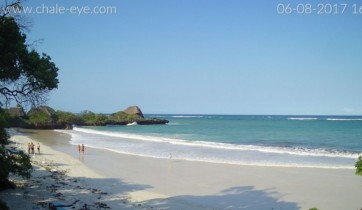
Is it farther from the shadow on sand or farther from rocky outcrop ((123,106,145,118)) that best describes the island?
the shadow on sand

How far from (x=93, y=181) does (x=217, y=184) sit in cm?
629

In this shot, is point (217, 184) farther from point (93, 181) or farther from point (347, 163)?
point (347, 163)

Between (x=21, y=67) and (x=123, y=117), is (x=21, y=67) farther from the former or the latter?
(x=123, y=117)

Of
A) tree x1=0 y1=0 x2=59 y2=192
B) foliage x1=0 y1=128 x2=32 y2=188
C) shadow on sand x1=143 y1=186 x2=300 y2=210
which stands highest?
tree x1=0 y1=0 x2=59 y2=192

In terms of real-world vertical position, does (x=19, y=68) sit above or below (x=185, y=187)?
Result: above

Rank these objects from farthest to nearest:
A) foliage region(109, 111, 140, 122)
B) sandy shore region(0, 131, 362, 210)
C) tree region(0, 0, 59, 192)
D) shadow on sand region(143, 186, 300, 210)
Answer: foliage region(109, 111, 140, 122), sandy shore region(0, 131, 362, 210), shadow on sand region(143, 186, 300, 210), tree region(0, 0, 59, 192)

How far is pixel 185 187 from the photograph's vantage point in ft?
54.5

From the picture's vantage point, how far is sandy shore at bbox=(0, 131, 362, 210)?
13406 mm

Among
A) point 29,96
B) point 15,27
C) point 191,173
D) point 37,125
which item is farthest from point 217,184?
point 37,125

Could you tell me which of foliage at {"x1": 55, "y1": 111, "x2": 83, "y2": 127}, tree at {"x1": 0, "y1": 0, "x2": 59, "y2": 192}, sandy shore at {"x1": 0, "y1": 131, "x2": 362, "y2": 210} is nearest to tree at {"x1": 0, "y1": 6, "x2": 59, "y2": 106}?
tree at {"x1": 0, "y1": 0, "x2": 59, "y2": 192}

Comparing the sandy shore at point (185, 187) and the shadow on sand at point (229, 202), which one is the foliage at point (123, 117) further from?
the shadow on sand at point (229, 202)

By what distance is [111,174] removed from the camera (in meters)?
20.3

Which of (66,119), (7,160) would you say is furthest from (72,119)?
(7,160)

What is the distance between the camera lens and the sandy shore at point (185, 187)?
44.0 ft
